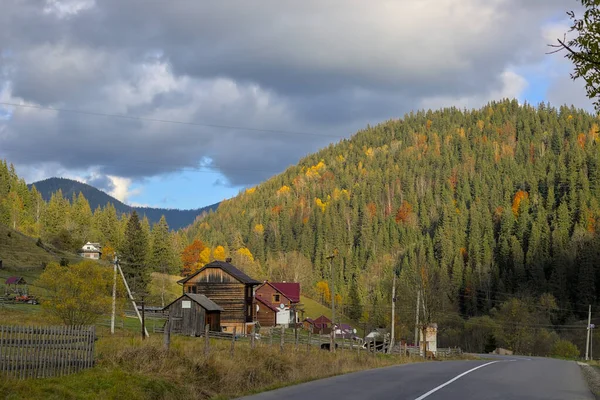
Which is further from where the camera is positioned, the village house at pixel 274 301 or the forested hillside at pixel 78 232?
the forested hillside at pixel 78 232

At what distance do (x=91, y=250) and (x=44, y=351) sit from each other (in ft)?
447

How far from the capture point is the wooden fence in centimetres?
1424

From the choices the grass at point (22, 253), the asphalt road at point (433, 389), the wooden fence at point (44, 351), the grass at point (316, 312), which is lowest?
the grass at point (316, 312)

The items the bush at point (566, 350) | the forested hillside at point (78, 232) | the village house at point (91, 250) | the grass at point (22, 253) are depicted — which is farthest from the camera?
the village house at point (91, 250)

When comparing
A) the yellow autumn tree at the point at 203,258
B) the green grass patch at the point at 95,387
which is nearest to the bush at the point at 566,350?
the green grass patch at the point at 95,387

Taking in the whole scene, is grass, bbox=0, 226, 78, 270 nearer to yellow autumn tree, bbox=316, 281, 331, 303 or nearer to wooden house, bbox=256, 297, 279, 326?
wooden house, bbox=256, 297, 279, 326

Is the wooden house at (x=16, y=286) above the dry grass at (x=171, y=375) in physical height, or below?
above

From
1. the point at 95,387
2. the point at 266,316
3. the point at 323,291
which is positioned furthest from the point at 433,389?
the point at 323,291

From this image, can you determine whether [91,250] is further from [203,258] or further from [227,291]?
[227,291]

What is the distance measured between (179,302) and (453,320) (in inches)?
2537

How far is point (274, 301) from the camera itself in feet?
340

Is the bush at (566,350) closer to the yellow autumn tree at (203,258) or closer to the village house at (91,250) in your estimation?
the village house at (91,250)

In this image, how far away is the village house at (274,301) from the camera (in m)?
91.7

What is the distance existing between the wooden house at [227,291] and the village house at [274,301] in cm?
422
